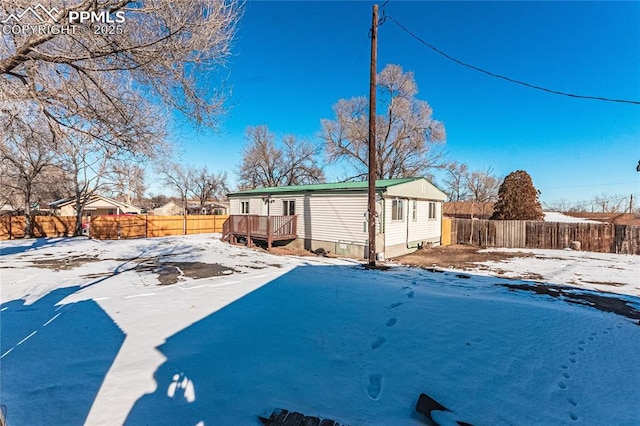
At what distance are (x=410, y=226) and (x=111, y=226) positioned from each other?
61.1 feet

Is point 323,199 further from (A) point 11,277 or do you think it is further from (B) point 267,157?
(B) point 267,157

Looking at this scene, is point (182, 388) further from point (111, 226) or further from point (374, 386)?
point (111, 226)

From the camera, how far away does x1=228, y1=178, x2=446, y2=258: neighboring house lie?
12656 mm

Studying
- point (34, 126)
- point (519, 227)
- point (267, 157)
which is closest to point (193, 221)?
point (267, 157)

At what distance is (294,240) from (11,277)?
34.1ft

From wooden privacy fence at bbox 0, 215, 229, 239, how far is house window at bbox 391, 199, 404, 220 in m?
16.2

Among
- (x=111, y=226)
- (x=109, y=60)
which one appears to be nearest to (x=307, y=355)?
(x=109, y=60)

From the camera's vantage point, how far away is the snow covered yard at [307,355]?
224 centimetres

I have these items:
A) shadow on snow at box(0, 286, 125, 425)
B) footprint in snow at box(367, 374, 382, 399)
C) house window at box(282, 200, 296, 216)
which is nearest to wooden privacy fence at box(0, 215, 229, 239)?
house window at box(282, 200, 296, 216)

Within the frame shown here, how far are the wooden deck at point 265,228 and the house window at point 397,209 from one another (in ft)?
16.5

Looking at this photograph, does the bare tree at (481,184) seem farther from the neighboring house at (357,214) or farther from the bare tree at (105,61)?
the bare tree at (105,61)

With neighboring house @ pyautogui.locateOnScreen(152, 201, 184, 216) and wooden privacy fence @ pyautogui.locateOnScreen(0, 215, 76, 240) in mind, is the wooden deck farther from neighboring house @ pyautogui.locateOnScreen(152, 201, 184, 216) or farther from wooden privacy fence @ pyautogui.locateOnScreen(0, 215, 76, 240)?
neighboring house @ pyautogui.locateOnScreen(152, 201, 184, 216)

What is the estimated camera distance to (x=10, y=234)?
16562 mm

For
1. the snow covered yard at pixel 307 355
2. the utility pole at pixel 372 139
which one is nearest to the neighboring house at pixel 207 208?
the utility pole at pixel 372 139
